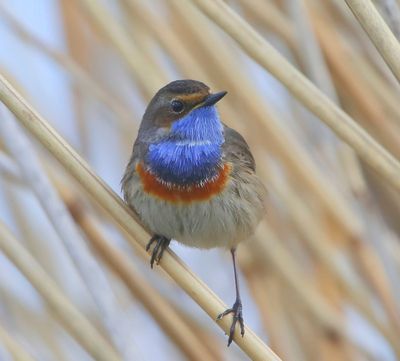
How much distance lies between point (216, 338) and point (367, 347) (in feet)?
1.75

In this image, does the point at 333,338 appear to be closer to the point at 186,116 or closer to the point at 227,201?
the point at 227,201

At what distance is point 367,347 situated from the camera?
313cm

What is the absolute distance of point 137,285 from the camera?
114 inches

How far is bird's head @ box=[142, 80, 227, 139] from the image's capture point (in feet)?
8.37

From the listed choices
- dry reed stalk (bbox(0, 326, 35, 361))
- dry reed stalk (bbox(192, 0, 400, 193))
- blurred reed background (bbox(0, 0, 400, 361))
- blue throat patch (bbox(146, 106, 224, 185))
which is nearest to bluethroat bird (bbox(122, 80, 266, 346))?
blue throat patch (bbox(146, 106, 224, 185))

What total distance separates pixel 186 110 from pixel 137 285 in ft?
2.06

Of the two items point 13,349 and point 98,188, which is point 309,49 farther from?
point 13,349

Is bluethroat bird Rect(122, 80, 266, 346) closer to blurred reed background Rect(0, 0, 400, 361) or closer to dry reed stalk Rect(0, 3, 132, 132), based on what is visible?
blurred reed background Rect(0, 0, 400, 361)

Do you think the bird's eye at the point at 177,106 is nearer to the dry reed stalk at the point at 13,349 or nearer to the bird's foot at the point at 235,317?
the bird's foot at the point at 235,317

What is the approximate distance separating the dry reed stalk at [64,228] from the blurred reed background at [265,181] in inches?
12.1

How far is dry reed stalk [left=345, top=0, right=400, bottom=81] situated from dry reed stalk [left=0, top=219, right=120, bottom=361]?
101cm

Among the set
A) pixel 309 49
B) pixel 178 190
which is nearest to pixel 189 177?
pixel 178 190

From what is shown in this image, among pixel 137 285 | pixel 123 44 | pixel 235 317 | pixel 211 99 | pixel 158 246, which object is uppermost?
pixel 123 44

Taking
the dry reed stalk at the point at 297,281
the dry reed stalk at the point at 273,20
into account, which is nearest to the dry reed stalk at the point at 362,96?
the dry reed stalk at the point at 273,20
